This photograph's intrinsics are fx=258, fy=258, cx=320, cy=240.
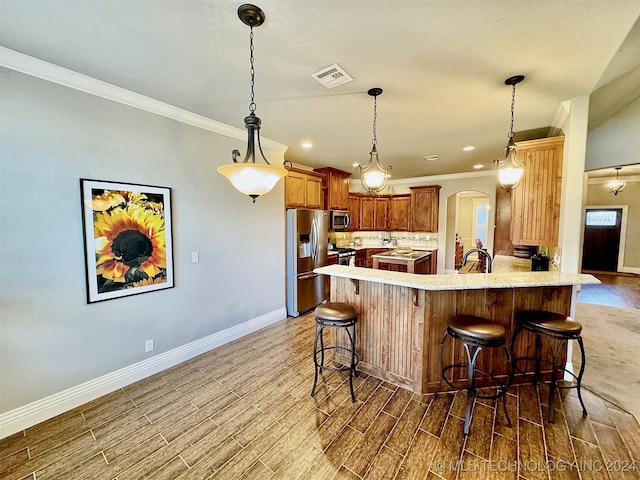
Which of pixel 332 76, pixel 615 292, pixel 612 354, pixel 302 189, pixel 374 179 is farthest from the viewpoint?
pixel 615 292

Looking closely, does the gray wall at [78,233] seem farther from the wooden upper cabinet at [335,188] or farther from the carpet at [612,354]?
the carpet at [612,354]

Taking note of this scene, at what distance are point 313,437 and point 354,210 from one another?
5738 mm

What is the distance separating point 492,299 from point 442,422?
115 centimetres

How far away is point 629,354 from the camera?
10.00 feet

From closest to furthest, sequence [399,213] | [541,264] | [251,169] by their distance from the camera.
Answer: [251,169] → [541,264] → [399,213]

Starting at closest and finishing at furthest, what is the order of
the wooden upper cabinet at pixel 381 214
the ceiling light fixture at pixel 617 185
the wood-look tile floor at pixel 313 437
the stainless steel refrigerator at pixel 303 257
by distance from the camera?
the wood-look tile floor at pixel 313 437
the stainless steel refrigerator at pixel 303 257
the ceiling light fixture at pixel 617 185
the wooden upper cabinet at pixel 381 214

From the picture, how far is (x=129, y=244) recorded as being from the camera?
2.50 metres

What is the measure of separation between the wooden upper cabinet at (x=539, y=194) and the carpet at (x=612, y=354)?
4.60 ft

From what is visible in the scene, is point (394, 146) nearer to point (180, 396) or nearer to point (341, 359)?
point (341, 359)

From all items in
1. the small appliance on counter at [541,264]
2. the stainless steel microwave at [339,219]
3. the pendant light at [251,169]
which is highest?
the pendant light at [251,169]

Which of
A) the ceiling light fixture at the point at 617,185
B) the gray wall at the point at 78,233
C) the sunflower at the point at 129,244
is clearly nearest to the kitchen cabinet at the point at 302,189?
the gray wall at the point at 78,233

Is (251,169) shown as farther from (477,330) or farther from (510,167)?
(510,167)

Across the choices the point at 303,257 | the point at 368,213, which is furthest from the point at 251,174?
the point at 368,213

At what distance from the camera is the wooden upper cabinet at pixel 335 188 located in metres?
5.61
